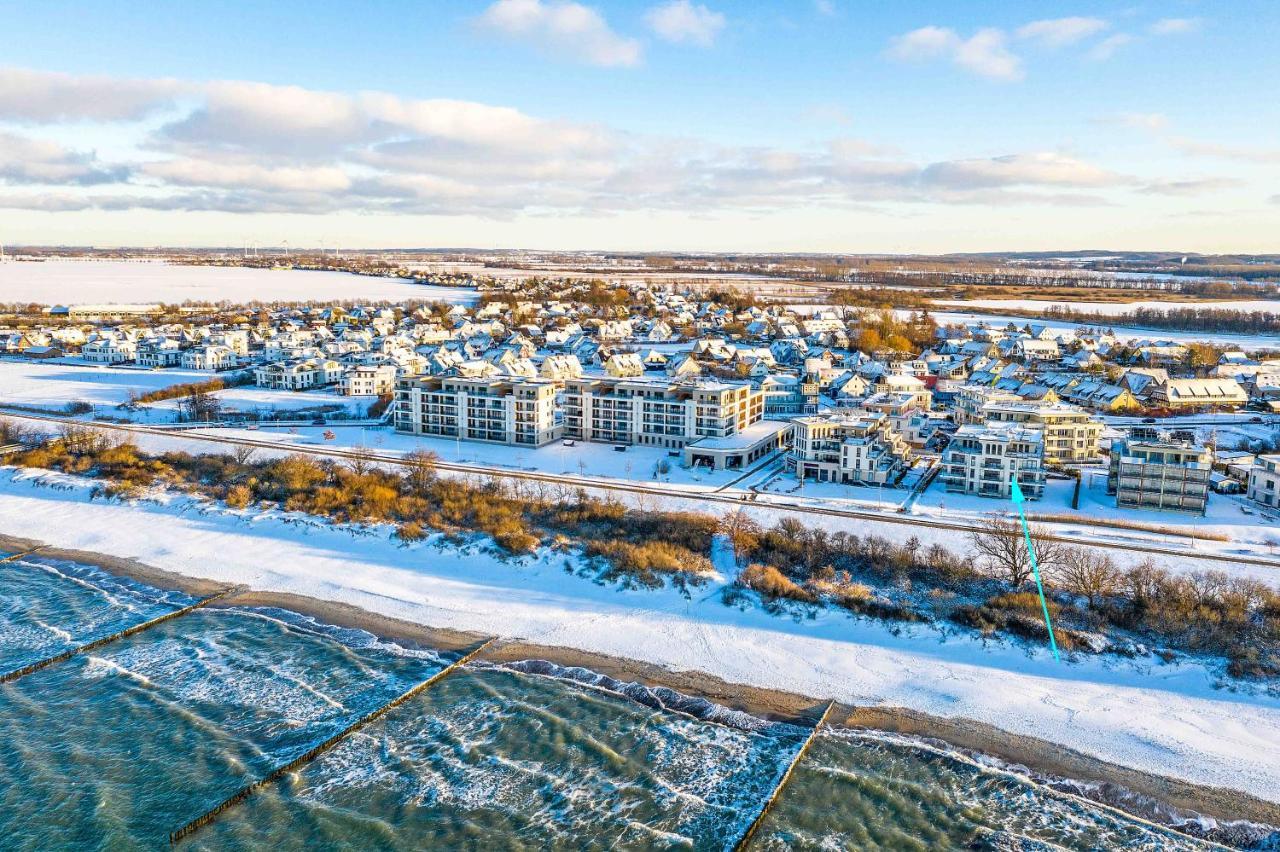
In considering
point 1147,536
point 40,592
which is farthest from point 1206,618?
point 40,592

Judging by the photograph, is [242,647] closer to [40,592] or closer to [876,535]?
[40,592]

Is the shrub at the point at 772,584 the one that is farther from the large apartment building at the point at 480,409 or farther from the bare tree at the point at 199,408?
the bare tree at the point at 199,408

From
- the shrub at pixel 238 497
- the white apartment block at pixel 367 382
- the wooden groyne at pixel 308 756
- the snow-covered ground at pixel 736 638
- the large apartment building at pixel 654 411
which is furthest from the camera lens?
the white apartment block at pixel 367 382

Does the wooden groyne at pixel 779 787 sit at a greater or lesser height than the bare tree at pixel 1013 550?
lesser

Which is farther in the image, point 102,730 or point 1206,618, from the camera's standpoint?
point 1206,618

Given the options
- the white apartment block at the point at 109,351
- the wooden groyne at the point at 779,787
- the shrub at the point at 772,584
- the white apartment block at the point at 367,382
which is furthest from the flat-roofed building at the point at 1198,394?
the white apartment block at the point at 109,351

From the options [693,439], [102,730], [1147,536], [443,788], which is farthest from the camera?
[693,439]

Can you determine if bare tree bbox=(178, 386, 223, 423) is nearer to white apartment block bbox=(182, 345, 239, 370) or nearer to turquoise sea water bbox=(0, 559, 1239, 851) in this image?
white apartment block bbox=(182, 345, 239, 370)
